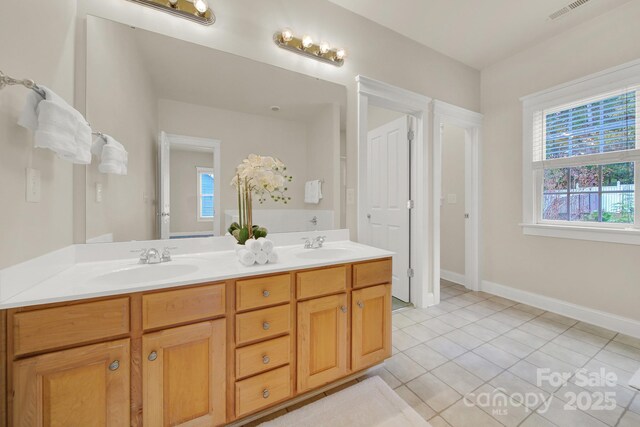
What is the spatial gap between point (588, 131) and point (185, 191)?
3598 millimetres

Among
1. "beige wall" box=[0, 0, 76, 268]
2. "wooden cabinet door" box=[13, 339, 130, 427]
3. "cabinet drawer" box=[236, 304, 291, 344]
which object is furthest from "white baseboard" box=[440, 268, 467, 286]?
"beige wall" box=[0, 0, 76, 268]

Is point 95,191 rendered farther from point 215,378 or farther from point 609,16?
point 609,16

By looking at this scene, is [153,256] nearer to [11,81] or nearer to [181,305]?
[181,305]

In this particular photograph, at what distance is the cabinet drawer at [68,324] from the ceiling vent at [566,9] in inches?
149

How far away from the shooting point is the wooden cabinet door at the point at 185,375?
39.9 inches

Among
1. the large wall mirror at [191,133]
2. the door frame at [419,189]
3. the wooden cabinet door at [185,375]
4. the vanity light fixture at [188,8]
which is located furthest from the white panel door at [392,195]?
the wooden cabinet door at [185,375]

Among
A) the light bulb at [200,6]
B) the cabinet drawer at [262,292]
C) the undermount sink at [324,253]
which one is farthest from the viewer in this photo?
the undermount sink at [324,253]

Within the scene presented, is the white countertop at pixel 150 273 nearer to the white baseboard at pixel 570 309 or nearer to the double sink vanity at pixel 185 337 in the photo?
the double sink vanity at pixel 185 337

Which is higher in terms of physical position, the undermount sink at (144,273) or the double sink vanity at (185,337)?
the undermount sink at (144,273)

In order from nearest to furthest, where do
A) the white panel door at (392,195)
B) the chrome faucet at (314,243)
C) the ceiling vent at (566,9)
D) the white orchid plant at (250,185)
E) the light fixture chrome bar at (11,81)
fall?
the light fixture chrome bar at (11,81), the white orchid plant at (250,185), the chrome faucet at (314,243), the ceiling vent at (566,9), the white panel door at (392,195)

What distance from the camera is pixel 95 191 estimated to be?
1.36 meters

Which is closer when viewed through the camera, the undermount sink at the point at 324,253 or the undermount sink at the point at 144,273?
the undermount sink at the point at 144,273

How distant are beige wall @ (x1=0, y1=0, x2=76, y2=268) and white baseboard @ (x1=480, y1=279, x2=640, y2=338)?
4.01m

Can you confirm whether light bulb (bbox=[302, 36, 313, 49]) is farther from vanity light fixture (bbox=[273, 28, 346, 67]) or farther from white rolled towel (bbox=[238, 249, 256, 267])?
white rolled towel (bbox=[238, 249, 256, 267])
